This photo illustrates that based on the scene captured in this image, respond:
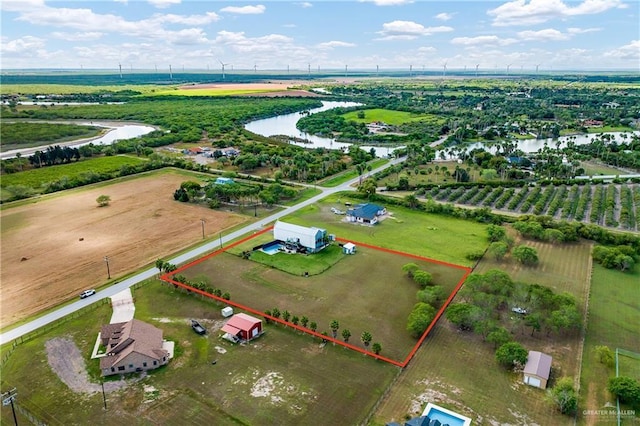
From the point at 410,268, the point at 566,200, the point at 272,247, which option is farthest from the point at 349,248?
the point at 566,200

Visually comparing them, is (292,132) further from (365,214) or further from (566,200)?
(566,200)

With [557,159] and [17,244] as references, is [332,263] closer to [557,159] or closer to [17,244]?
[17,244]

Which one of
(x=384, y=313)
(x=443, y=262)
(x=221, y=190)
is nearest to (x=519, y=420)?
(x=384, y=313)

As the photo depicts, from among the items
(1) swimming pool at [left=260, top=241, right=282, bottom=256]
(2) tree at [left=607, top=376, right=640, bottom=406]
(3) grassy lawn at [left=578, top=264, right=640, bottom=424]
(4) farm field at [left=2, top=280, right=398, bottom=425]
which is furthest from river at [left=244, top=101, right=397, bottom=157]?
(2) tree at [left=607, top=376, right=640, bottom=406]

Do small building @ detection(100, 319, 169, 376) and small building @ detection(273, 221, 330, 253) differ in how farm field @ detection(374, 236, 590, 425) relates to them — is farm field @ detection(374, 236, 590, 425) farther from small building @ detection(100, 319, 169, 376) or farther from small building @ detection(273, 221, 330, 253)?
small building @ detection(273, 221, 330, 253)

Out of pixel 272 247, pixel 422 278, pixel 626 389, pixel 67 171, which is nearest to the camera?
pixel 626 389

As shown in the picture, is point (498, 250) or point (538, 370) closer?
point (538, 370)

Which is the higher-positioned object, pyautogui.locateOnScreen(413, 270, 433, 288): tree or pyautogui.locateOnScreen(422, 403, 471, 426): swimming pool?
pyautogui.locateOnScreen(413, 270, 433, 288): tree
